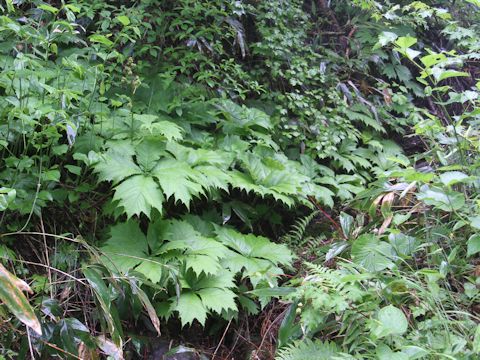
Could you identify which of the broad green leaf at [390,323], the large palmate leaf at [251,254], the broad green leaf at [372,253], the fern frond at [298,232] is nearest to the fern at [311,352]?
the broad green leaf at [390,323]

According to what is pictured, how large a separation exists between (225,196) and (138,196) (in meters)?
0.87

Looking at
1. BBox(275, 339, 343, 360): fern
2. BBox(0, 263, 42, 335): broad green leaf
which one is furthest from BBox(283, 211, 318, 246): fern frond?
BBox(0, 263, 42, 335): broad green leaf

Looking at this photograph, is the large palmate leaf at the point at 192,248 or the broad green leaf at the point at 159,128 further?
the broad green leaf at the point at 159,128

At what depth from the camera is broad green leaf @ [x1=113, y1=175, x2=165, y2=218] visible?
2203 mm

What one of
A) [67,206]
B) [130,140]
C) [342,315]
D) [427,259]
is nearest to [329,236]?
[427,259]

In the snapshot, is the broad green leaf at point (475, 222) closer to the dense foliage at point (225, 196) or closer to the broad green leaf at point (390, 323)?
the dense foliage at point (225, 196)

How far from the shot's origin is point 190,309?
215 cm

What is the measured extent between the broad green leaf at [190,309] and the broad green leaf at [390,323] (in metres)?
0.87

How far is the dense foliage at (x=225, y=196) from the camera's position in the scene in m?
1.80

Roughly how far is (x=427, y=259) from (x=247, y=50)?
2.41m

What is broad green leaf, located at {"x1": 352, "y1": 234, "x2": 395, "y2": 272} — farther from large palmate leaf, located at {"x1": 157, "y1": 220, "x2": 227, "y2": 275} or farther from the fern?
large palmate leaf, located at {"x1": 157, "y1": 220, "x2": 227, "y2": 275}

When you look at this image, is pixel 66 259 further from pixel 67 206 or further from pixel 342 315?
pixel 342 315

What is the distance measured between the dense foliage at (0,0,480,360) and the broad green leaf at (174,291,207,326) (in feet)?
0.04

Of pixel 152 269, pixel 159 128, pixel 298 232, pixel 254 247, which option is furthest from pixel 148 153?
pixel 298 232
